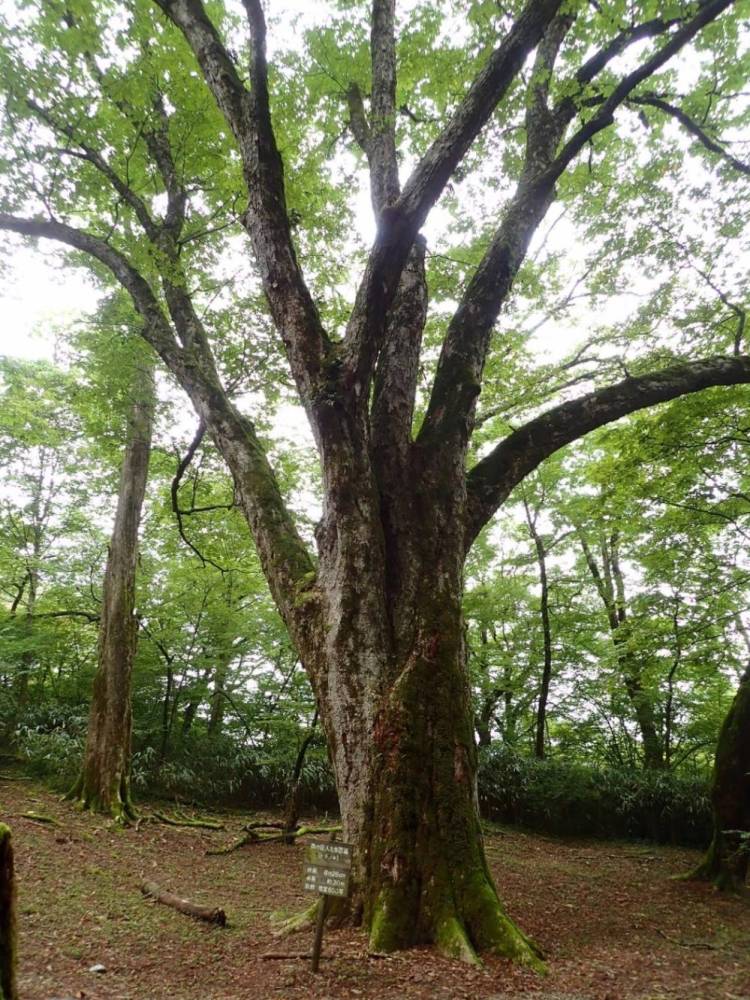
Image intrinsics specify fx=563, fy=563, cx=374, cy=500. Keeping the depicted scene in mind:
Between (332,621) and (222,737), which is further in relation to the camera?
(222,737)

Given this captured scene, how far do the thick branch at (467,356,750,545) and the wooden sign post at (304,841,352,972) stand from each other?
2369 millimetres

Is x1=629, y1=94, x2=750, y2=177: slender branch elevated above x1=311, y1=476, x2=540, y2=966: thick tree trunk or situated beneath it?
elevated above

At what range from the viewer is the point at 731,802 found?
20.6 ft

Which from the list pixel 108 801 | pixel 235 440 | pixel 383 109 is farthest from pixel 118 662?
pixel 383 109

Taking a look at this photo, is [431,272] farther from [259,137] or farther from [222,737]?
[222,737]

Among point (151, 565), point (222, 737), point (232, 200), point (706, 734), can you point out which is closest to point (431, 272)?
point (232, 200)

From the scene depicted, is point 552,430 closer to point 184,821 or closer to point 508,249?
point 508,249

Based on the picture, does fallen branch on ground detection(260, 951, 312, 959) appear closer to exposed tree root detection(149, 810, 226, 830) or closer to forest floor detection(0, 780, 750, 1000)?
forest floor detection(0, 780, 750, 1000)

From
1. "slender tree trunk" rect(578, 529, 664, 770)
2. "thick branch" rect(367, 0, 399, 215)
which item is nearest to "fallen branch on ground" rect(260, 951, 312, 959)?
"thick branch" rect(367, 0, 399, 215)

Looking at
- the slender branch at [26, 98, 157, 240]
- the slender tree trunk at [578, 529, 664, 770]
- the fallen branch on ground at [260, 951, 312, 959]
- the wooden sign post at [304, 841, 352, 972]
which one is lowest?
the fallen branch on ground at [260, 951, 312, 959]

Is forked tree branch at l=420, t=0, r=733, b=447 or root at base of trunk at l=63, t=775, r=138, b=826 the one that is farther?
root at base of trunk at l=63, t=775, r=138, b=826

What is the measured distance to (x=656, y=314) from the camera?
847 centimetres

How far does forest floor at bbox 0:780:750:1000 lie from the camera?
2.97 metres

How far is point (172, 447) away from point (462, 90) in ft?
20.0
